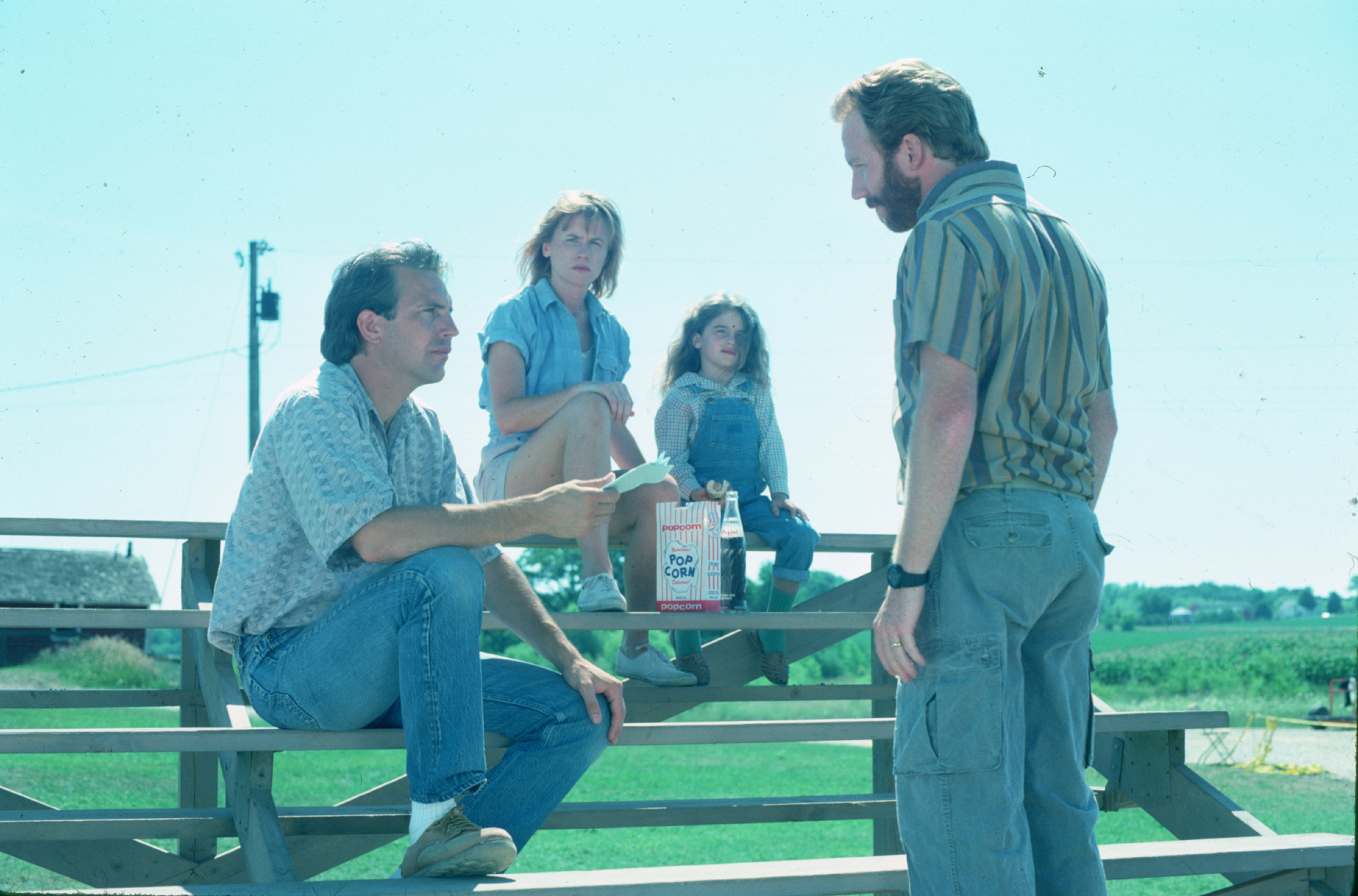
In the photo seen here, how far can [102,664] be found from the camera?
98.6 ft

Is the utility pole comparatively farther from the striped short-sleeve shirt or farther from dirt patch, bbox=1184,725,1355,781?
the striped short-sleeve shirt

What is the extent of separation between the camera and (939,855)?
1.57 metres

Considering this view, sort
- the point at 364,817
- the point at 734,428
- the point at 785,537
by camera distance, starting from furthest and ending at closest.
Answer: the point at 734,428 → the point at 785,537 → the point at 364,817

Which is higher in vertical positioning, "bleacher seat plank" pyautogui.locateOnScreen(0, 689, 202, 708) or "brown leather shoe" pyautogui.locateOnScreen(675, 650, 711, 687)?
"brown leather shoe" pyautogui.locateOnScreen(675, 650, 711, 687)

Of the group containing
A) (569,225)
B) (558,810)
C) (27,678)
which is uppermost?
(569,225)

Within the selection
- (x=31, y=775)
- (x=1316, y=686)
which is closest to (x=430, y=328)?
(x=31, y=775)

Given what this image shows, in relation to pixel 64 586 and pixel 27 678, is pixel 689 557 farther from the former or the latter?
pixel 64 586

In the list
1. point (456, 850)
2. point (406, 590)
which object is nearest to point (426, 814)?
point (456, 850)

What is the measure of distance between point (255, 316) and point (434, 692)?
71.7 feet

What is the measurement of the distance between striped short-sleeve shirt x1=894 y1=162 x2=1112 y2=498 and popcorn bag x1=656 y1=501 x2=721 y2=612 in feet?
4.10

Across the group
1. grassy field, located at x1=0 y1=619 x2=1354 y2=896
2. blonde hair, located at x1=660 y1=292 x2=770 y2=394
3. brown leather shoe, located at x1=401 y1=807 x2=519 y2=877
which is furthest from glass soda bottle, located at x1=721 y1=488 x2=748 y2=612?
grassy field, located at x1=0 y1=619 x2=1354 y2=896

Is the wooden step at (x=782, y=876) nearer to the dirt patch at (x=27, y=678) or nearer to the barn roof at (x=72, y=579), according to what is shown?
the dirt patch at (x=27, y=678)

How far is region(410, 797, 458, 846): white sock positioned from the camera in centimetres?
181

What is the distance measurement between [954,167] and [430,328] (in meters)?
1.07
